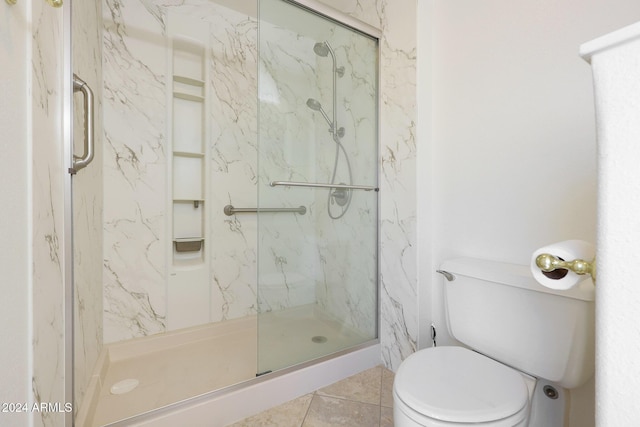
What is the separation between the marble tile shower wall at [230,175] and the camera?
1480 millimetres

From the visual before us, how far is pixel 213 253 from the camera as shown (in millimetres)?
2037

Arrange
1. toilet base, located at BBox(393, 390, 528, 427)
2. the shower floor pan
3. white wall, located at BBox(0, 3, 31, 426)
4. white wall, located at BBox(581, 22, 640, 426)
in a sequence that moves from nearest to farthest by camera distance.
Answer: white wall, located at BBox(581, 22, 640, 426), white wall, located at BBox(0, 3, 31, 426), toilet base, located at BBox(393, 390, 528, 427), the shower floor pan

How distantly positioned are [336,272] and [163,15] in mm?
1980

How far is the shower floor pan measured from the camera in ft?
4.21

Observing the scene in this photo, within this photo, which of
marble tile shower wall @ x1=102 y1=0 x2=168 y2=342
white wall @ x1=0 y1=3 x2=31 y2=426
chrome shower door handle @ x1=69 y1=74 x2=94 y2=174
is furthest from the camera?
marble tile shower wall @ x1=102 y1=0 x2=168 y2=342

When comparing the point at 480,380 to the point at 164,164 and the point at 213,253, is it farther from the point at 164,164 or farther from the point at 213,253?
the point at 164,164

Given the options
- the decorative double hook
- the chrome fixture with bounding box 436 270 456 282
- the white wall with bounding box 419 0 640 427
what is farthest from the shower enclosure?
the decorative double hook

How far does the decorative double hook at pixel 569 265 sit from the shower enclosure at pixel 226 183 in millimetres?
1122

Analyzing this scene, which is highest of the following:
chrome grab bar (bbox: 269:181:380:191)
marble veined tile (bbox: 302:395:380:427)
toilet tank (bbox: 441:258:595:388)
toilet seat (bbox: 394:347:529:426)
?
chrome grab bar (bbox: 269:181:380:191)

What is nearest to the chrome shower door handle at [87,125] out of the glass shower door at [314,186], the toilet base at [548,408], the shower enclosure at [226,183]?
the shower enclosure at [226,183]

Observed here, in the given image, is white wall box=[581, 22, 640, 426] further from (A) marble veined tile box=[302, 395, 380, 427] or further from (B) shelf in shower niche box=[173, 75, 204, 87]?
(B) shelf in shower niche box=[173, 75, 204, 87]

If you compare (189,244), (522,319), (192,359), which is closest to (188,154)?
(189,244)

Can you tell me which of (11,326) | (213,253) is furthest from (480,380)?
(213,253)

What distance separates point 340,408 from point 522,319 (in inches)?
34.1
